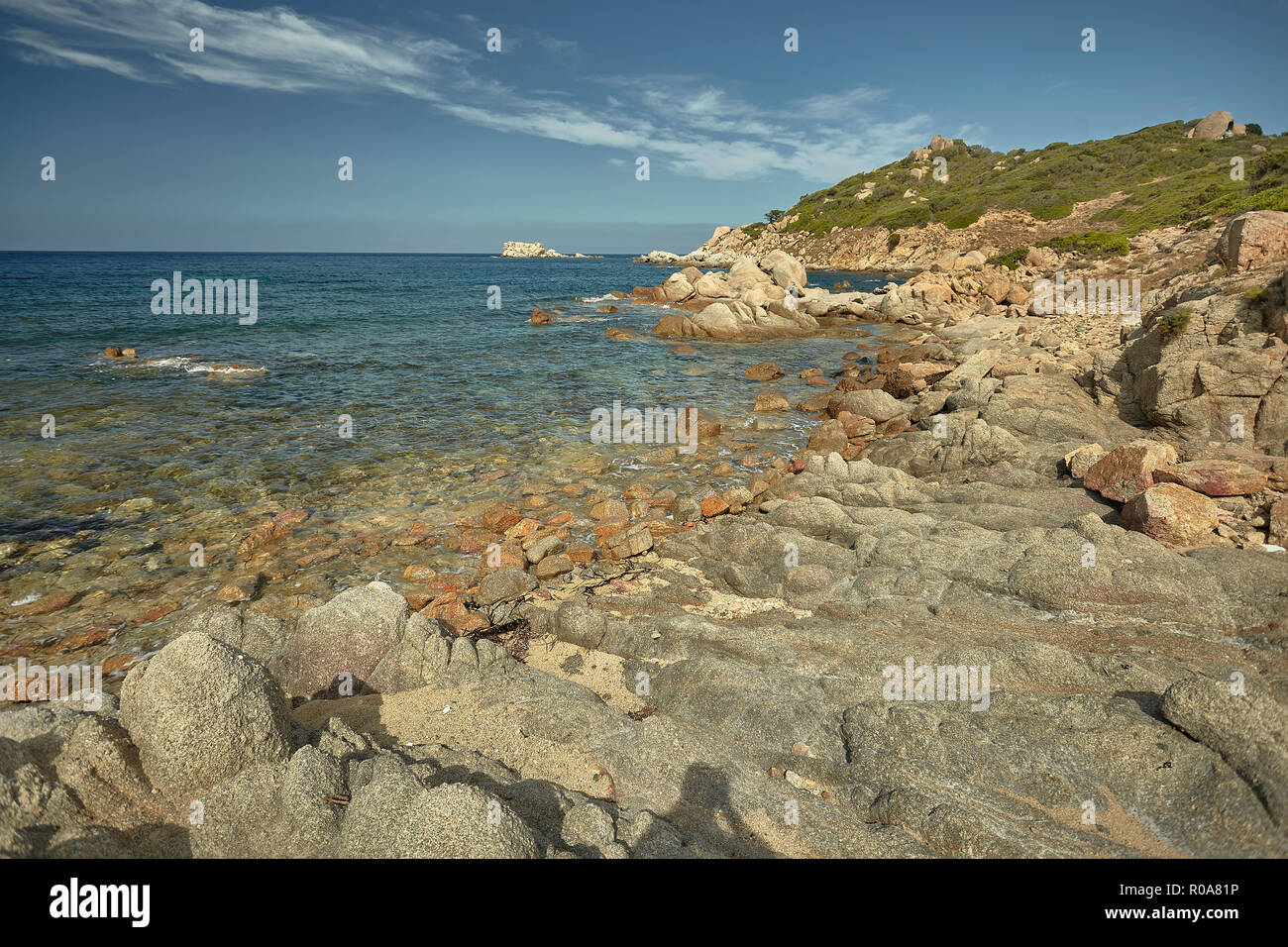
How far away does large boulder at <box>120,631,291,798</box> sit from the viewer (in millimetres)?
4602

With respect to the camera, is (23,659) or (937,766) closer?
(937,766)

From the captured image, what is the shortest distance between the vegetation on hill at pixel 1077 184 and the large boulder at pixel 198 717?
39353mm

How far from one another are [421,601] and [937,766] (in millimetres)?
7971

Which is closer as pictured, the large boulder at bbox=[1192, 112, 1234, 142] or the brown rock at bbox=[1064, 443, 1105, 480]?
the brown rock at bbox=[1064, 443, 1105, 480]

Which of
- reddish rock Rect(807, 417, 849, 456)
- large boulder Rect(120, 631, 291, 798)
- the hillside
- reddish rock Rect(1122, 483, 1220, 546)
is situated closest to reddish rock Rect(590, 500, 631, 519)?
reddish rock Rect(807, 417, 849, 456)

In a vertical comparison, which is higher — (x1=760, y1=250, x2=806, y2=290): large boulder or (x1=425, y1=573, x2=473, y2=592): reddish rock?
(x1=760, y1=250, x2=806, y2=290): large boulder

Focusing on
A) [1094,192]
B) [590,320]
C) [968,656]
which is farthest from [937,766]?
[1094,192]

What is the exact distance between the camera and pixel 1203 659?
6629 mm

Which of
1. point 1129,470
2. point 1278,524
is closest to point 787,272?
point 1129,470

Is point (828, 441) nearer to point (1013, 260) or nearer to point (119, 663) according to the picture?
point (119, 663)

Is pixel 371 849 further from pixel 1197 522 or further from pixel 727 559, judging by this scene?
pixel 1197 522

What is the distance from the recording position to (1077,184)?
83.9 m

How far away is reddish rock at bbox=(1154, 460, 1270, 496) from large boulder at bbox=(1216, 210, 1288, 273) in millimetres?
10073

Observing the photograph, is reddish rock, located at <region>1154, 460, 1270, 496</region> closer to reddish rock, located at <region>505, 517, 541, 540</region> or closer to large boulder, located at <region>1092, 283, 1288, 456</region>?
large boulder, located at <region>1092, 283, 1288, 456</region>
